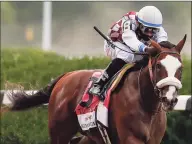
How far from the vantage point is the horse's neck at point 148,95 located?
6598 mm

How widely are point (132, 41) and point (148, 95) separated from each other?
1.65 feet

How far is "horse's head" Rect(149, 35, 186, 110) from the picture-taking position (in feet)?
19.8

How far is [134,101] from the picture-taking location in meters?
6.70

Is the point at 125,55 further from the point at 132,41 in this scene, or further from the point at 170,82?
the point at 170,82

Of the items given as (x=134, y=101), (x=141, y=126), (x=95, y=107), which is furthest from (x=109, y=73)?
(x=141, y=126)

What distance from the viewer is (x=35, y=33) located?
15547 mm

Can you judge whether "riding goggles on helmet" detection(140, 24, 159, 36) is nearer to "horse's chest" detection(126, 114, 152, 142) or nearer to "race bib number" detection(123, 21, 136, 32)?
"race bib number" detection(123, 21, 136, 32)

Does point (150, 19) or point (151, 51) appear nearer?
point (151, 51)

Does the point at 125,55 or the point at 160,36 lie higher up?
the point at 160,36

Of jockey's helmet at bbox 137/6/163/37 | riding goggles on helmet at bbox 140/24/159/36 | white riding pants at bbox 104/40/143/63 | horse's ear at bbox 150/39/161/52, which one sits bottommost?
white riding pants at bbox 104/40/143/63

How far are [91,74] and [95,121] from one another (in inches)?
25.9

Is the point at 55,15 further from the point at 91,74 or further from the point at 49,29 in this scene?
the point at 91,74

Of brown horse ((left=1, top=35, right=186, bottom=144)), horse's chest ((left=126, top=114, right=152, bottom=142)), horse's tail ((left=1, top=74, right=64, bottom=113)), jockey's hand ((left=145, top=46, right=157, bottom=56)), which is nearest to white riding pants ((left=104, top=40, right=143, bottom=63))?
brown horse ((left=1, top=35, right=186, bottom=144))

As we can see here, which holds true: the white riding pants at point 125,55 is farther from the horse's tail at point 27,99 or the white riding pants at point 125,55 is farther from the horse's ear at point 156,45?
the horse's tail at point 27,99
